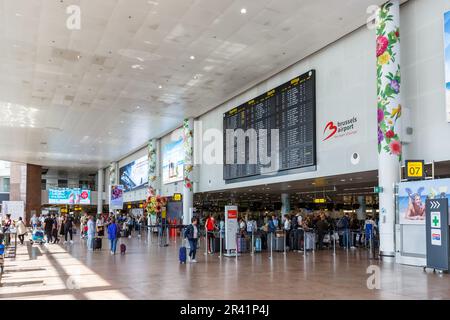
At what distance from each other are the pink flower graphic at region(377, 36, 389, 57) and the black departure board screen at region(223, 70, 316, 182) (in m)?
3.94

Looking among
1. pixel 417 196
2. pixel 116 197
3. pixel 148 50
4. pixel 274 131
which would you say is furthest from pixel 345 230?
pixel 148 50

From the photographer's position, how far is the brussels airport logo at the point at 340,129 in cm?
1559

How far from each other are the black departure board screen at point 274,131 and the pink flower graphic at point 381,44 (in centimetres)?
394

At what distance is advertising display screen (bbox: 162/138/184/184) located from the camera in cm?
3089

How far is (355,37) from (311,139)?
404 centimetres

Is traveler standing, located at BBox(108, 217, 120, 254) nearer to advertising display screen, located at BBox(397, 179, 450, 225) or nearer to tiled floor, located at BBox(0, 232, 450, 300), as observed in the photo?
tiled floor, located at BBox(0, 232, 450, 300)

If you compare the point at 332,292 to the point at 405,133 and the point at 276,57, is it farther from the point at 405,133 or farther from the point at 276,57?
the point at 276,57

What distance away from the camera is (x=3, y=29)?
15.1m

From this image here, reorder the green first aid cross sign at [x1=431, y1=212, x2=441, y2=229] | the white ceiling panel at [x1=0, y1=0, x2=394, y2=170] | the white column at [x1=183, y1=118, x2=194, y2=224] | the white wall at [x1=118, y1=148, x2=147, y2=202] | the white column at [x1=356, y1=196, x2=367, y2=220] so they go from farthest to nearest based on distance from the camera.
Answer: the white wall at [x1=118, y1=148, x2=147, y2=202]
the white column at [x1=356, y1=196, x2=367, y2=220]
the white column at [x1=183, y1=118, x2=194, y2=224]
the white ceiling panel at [x1=0, y1=0, x2=394, y2=170]
the green first aid cross sign at [x1=431, y1=212, x2=441, y2=229]

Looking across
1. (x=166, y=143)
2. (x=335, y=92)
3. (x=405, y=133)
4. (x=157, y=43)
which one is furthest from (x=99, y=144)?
(x=405, y=133)

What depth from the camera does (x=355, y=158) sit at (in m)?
15.4

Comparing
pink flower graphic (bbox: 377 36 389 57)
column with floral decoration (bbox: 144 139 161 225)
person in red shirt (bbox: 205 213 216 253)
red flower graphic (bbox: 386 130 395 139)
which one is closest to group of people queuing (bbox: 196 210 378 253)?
person in red shirt (bbox: 205 213 216 253)

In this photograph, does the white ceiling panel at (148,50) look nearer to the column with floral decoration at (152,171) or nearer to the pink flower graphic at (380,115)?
the pink flower graphic at (380,115)

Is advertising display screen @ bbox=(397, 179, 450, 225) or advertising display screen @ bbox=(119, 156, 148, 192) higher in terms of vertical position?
A: advertising display screen @ bbox=(119, 156, 148, 192)
